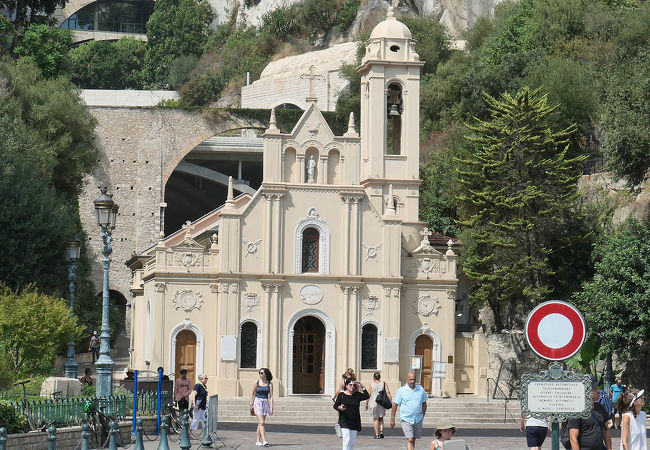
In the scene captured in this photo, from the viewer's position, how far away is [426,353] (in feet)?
149

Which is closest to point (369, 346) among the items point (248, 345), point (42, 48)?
point (248, 345)

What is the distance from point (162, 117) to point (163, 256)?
32957 mm

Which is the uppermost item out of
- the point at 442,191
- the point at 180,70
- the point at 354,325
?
the point at 180,70

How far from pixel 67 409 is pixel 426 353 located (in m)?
22.5

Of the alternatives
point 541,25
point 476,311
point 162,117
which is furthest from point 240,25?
point 476,311

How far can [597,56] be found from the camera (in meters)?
61.7

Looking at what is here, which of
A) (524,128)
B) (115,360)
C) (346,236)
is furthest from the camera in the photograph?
(115,360)

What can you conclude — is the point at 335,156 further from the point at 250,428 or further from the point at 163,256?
the point at 250,428

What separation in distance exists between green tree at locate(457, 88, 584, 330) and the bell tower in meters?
A: 2.45

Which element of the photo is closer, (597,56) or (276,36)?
(597,56)

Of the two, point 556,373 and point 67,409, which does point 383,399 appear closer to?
point 67,409

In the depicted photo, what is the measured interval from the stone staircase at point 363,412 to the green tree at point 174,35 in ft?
266

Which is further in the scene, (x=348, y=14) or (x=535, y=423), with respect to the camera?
(x=348, y=14)

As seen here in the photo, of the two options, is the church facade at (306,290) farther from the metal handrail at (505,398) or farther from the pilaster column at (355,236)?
the metal handrail at (505,398)
